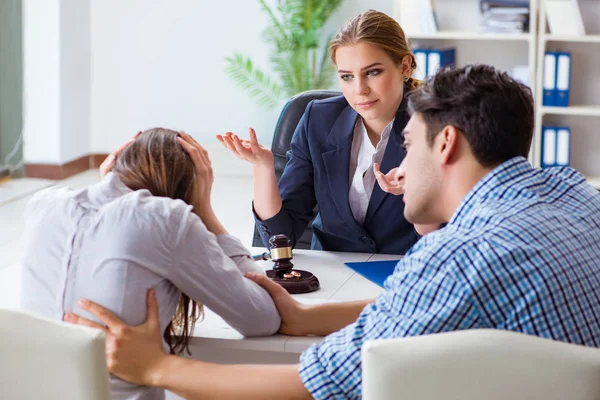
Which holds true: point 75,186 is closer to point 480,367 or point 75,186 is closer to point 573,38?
point 573,38

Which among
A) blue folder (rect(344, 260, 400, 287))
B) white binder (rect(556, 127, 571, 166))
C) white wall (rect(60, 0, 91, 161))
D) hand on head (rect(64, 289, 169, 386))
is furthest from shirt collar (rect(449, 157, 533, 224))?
white wall (rect(60, 0, 91, 161))

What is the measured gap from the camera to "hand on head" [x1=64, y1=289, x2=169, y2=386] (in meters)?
1.57

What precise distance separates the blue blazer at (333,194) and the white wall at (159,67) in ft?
Answer: 13.4

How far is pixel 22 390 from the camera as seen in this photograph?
152 centimetres

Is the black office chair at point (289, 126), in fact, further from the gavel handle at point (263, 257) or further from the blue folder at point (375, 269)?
the blue folder at point (375, 269)

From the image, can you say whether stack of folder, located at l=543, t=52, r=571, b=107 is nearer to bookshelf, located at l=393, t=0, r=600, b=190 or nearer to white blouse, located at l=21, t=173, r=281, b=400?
bookshelf, located at l=393, t=0, r=600, b=190

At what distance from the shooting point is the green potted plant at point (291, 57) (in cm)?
645

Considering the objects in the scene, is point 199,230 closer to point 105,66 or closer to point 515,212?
point 515,212

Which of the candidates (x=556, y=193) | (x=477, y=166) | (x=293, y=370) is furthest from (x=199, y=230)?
(x=556, y=193)

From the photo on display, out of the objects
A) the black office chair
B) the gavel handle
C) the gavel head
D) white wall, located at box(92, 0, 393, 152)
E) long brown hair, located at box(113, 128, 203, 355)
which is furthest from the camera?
white wall, located at box(92, 0, 393, 152)

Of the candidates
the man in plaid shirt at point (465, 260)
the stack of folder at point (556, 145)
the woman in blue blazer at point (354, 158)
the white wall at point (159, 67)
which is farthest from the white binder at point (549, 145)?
the man in plaid shirt at point (465, 260)

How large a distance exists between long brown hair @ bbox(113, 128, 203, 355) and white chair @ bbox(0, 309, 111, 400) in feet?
0.84

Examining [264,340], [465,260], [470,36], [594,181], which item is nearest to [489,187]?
[465,260]

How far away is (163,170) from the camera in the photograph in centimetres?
171
